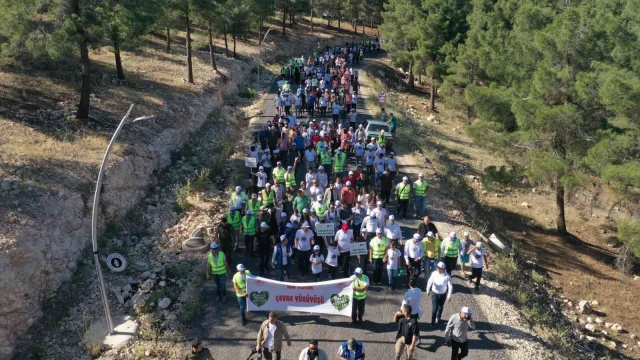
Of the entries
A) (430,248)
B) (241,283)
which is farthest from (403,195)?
(241,283)

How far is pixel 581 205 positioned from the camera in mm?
26188

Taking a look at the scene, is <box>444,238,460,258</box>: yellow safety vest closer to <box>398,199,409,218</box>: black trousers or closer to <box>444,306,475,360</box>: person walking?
<box>444,306,475,360</box>: person walking

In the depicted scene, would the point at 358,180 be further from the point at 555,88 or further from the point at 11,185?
the point at 11,185

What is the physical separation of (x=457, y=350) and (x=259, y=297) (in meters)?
4.61

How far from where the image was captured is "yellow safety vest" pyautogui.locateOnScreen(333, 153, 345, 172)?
18250 mm

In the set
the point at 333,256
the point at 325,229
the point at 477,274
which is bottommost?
the point at 477,274

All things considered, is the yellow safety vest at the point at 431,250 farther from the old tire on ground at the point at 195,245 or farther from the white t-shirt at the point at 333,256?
the old tire on ground at the point at 195,245

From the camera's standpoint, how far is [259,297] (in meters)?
11.8

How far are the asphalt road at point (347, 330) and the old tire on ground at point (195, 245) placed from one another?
2.06 meters

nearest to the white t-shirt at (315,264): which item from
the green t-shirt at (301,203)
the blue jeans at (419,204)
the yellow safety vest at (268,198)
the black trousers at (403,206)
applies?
the green t-shirt at (301,203)

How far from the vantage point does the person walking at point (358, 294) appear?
11133 mm

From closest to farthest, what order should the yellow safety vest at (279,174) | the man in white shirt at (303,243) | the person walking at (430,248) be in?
the person walking at (430,248)
the man in white shirt at (303,243)
the yellow safety vest at (279,174)

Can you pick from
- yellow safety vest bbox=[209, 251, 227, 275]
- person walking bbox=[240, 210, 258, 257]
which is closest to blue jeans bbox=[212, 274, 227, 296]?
yellow safety vest bbox=[209, 251, 227, 275]

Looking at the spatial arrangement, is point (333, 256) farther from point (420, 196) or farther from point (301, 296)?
point (420, 196)
